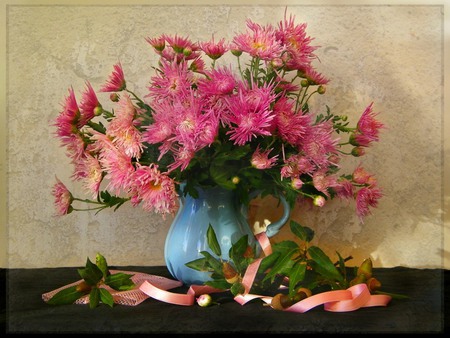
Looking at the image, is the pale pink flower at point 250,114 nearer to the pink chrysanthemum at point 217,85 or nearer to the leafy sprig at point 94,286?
the pink chrysanthemum at point 217,85

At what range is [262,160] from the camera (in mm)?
819

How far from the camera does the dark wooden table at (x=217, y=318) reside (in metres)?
0.72

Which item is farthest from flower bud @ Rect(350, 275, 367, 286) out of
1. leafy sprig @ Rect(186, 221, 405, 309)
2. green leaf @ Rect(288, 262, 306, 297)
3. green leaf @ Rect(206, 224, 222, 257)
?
green leaf @ Rect(206, 224, 222, 257)

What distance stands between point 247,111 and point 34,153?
2.04 feet

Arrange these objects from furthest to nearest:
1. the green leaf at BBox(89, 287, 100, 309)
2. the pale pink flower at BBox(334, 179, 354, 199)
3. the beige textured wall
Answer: the beige textured wall → the pale pink flower at BBox(334, 179, 354, 199) → the green leaf at BBox(89, 287, 100, 309)

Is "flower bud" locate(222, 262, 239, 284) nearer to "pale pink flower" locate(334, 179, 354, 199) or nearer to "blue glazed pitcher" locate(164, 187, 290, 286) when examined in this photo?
"blue glazed pitcher" locate(164, 187, 290, 286)

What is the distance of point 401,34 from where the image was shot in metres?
1.18

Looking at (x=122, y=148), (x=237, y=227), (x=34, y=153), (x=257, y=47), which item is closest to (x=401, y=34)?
(x=257, y=47)

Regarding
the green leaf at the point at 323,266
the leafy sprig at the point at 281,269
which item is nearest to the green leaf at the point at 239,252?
the leafy sprig at the point at 281,269

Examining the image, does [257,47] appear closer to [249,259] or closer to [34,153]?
[249,259]

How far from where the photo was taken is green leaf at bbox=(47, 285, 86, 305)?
85 cm

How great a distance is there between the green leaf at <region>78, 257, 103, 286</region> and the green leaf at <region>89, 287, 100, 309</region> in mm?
39

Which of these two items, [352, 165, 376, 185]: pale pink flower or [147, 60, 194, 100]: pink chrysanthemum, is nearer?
[147, 60, 194, 100]: pink chrysanthemum

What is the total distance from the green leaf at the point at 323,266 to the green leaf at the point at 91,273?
35 centimetres
